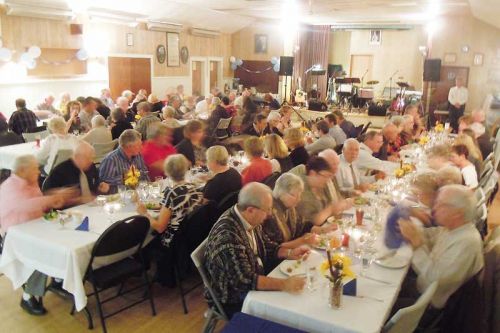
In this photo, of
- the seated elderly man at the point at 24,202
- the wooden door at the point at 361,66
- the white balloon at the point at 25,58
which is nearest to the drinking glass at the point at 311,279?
the seated elderly man at the point at 24,202

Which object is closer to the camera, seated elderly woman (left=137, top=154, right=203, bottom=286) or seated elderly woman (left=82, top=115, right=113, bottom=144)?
seated elderly woman (left=137, top=154, right=203, bottom=286)

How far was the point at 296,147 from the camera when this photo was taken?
534cm

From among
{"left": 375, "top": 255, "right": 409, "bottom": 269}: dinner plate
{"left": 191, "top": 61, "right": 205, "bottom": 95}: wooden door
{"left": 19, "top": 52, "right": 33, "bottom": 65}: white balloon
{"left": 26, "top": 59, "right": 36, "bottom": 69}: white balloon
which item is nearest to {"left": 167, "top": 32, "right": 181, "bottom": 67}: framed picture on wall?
{"left": 191, "top": 61, "right": 205, "bottom": 95}: wooden door

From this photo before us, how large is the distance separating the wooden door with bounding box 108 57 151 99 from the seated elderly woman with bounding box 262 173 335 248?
31.4ft

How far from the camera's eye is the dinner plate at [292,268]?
2825 millimetres

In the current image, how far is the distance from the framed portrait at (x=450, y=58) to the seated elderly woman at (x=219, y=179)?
12.6 meters

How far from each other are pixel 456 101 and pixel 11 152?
11.6 meters

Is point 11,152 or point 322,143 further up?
point 322,143

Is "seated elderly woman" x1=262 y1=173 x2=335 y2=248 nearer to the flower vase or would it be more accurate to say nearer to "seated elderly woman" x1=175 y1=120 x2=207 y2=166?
the flower vase

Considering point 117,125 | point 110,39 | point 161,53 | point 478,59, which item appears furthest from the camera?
point 478,59

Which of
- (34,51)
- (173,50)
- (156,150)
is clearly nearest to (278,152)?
(156,150)

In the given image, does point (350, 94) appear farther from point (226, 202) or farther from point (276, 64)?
point (226, 202)

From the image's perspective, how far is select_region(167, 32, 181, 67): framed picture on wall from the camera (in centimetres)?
1359

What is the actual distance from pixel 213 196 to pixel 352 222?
1.25m
